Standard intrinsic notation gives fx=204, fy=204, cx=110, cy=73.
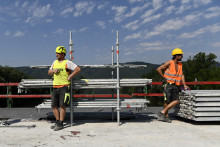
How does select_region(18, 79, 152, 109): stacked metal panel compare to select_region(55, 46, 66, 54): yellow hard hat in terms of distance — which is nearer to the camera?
select_region(55, 46, 66, 54): yellow hard hat

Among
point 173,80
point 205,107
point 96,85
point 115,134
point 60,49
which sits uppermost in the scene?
point 60,49

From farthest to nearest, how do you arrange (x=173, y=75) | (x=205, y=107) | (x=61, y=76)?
(x=173, y=75) < (x=205, y=107) < (x=61, y=76)

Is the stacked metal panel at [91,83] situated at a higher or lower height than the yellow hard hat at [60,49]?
lower

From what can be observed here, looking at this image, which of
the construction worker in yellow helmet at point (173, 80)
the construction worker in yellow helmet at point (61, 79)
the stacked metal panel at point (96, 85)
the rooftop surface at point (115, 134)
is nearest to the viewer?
the rooftop surface at point (115, 134)

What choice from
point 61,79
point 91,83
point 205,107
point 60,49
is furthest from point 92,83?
point 205,107

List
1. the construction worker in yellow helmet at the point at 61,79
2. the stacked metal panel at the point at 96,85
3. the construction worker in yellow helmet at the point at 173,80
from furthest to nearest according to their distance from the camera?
1. the construction worker in yellow helmet at the point at 173,80
2. the stacked metal panel at the point at 96,85
3. the construction worker in yellow helmet at the point at 61,79

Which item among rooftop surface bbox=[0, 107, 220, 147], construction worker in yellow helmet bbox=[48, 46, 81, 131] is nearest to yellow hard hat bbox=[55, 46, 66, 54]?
construction worker in yellow helmet bbox=[48, 46, 81, 131]

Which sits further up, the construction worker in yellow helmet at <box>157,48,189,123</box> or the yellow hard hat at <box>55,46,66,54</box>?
the yellow hard hat at <box>55,46,66,54</box>

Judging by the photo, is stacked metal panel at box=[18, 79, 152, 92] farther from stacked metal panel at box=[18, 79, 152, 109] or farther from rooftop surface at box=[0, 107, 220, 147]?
rooftop surface at box=[0, 107, 220, 147]

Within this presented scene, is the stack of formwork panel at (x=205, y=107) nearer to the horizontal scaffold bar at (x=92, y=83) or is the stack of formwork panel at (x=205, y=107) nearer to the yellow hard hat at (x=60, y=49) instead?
the horizontal scaffold bar at (x=92, y=83)

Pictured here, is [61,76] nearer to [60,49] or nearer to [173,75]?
[60,49]

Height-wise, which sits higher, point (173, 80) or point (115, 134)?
point (173, 80)

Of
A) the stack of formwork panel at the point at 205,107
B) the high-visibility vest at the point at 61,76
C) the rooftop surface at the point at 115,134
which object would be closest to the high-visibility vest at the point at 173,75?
the stack of formwork panel at the point at 205,107

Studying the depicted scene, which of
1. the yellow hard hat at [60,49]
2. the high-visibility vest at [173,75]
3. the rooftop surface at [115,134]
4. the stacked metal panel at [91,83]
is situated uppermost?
the yellow hard hat at [60,49]
